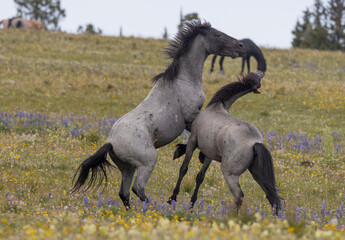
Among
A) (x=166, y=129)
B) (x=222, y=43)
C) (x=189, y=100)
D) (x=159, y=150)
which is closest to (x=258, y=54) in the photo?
(x=159, y=150)

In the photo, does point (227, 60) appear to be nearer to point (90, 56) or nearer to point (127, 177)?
point (90, 56)

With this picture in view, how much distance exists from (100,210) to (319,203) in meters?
4.45

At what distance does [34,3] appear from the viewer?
66938mm

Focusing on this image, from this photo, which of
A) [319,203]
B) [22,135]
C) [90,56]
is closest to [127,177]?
[319,203]

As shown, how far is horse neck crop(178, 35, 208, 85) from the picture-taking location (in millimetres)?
8523

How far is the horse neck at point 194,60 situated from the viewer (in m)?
8.52

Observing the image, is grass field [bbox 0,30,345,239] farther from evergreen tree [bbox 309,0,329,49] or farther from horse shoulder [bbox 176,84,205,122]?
evergreen tree [bbox 309,0,329,49]

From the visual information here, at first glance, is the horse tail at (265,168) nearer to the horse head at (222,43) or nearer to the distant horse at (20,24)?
the horse head at (222,43)

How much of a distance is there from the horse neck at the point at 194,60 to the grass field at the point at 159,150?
8.18 ft

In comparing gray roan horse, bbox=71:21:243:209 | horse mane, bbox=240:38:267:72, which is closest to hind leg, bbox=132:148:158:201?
gray roan horse, bbox=71:21:243:209

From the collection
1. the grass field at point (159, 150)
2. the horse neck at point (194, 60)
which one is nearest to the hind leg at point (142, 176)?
the grass field at point (159, 150)

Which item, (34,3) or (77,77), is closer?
(77,77)

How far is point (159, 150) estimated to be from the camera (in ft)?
41.9

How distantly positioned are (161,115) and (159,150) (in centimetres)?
524
